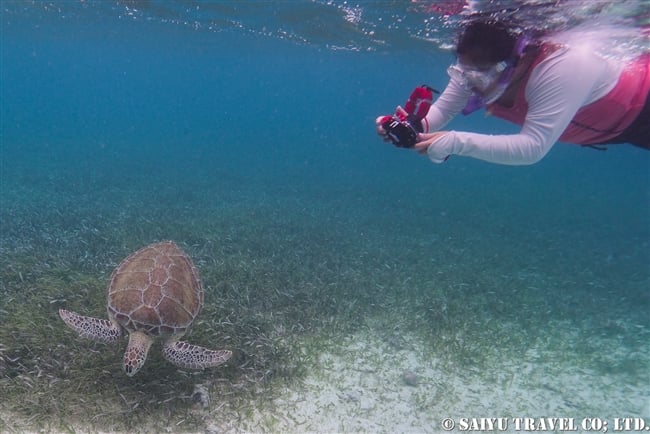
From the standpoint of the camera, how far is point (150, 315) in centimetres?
421

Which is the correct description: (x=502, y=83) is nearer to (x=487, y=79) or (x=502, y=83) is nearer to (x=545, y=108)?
(x=487, y=79)

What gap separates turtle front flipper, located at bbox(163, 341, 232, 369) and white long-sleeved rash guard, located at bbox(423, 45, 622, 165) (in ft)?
10.1

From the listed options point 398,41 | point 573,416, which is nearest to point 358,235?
point 573,416

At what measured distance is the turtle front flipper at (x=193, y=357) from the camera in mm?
4195

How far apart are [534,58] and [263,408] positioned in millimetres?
4743

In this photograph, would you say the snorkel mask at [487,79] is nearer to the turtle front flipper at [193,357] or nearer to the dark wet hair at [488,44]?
the dark wet hair at [488,44]

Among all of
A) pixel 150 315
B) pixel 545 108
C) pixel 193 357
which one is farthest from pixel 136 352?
pixel 545 108

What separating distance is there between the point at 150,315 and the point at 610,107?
5.32 meters

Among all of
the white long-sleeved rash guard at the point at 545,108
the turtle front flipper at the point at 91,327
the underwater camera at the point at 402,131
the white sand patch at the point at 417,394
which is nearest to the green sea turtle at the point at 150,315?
the turtle front flipper at the point at 91,327

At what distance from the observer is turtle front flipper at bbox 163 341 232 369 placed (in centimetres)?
420

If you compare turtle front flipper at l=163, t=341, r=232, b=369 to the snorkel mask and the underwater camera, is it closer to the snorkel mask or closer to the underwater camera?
the underwater camera

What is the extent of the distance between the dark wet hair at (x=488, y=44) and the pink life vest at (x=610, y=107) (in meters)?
0.30

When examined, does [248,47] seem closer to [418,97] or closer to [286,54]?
[286,54]

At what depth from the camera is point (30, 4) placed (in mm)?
22516
